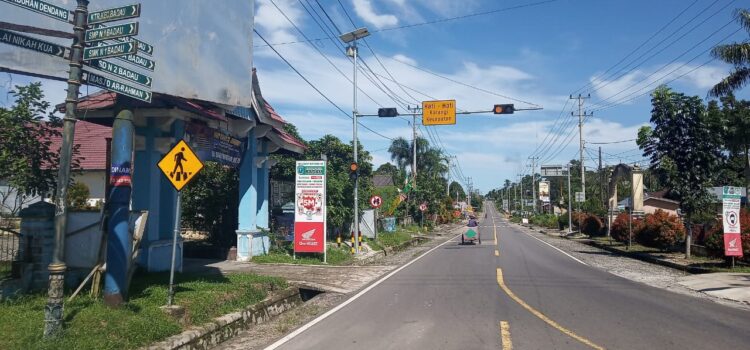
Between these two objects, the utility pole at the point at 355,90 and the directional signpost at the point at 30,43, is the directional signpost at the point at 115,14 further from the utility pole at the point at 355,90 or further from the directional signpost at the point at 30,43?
the utility pole at the point at 355,90

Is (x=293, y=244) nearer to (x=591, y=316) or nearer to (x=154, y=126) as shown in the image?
(x=154, y=126)

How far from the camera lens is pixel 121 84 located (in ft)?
25.7

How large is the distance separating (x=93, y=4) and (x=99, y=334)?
20.6ft

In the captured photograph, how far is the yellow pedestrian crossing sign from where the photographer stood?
9.26 meters

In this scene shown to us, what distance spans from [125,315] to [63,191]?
221 centimetres

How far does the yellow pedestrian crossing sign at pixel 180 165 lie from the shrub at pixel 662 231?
78.1ft

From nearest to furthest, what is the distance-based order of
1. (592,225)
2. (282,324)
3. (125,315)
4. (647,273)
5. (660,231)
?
(125,315) < (282,324) < (647,273) < (660,231) < (592,225)

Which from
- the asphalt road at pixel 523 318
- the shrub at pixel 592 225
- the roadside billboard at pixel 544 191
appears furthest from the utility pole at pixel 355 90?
the roadside billboard at pixel 544 191

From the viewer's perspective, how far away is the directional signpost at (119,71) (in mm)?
7660

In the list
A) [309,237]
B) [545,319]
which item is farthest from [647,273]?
[309,237]

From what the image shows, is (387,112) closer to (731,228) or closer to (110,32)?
(731,228)

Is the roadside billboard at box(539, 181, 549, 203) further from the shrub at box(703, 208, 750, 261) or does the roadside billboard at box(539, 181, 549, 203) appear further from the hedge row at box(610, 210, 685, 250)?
the shrub at box(703, 208, 750, 261)

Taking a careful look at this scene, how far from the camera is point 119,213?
30.3 feet

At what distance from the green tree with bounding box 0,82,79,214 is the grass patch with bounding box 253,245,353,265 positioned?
9092 millimetres
